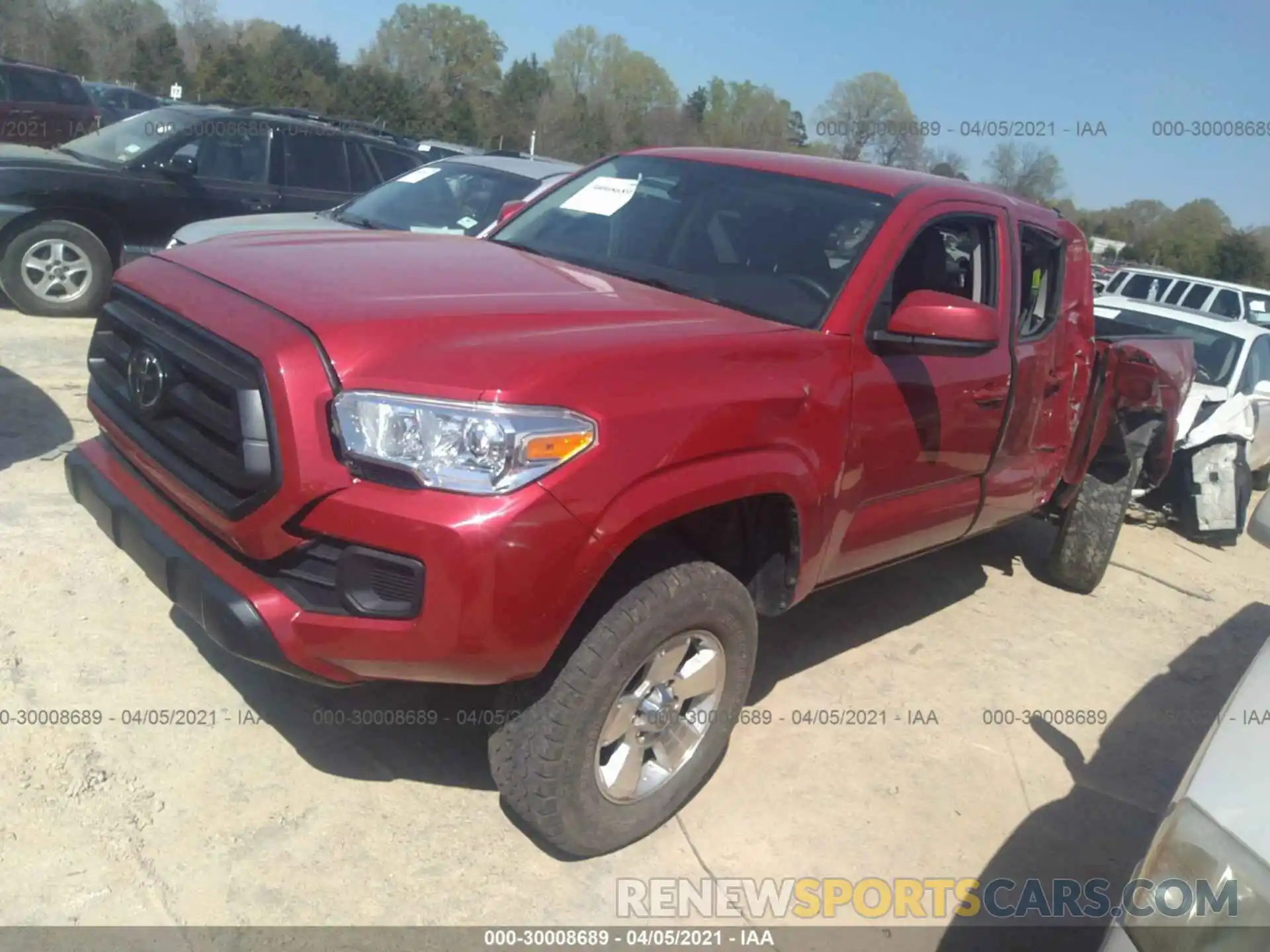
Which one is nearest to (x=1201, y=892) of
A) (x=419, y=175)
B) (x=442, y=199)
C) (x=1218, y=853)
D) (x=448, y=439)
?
(x=1218, y=853)

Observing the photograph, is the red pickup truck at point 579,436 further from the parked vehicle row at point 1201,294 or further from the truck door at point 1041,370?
the parked vehicle row at point 1201,294

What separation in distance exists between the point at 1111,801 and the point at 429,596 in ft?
9.22

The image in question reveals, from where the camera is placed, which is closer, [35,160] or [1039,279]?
[1039,279]

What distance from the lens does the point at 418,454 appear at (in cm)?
248

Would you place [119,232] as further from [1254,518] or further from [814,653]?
[1254,518]

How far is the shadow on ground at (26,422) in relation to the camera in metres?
5.19

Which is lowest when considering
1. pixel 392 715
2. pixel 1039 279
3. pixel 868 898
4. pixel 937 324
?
pixel 868 898

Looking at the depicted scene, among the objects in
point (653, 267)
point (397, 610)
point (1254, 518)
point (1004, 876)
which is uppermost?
point (653, 267)

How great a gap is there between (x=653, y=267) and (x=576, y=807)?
184 cm

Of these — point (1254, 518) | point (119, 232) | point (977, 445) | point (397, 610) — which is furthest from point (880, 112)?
point (397, 610)

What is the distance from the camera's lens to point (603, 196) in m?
4.26

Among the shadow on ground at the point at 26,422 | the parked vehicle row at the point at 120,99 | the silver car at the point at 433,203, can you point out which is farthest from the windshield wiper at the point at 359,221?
the parked vehicle row at the point at 120,99

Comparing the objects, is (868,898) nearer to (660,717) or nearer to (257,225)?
(660,717)

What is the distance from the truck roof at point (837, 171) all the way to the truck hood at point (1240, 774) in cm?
214
